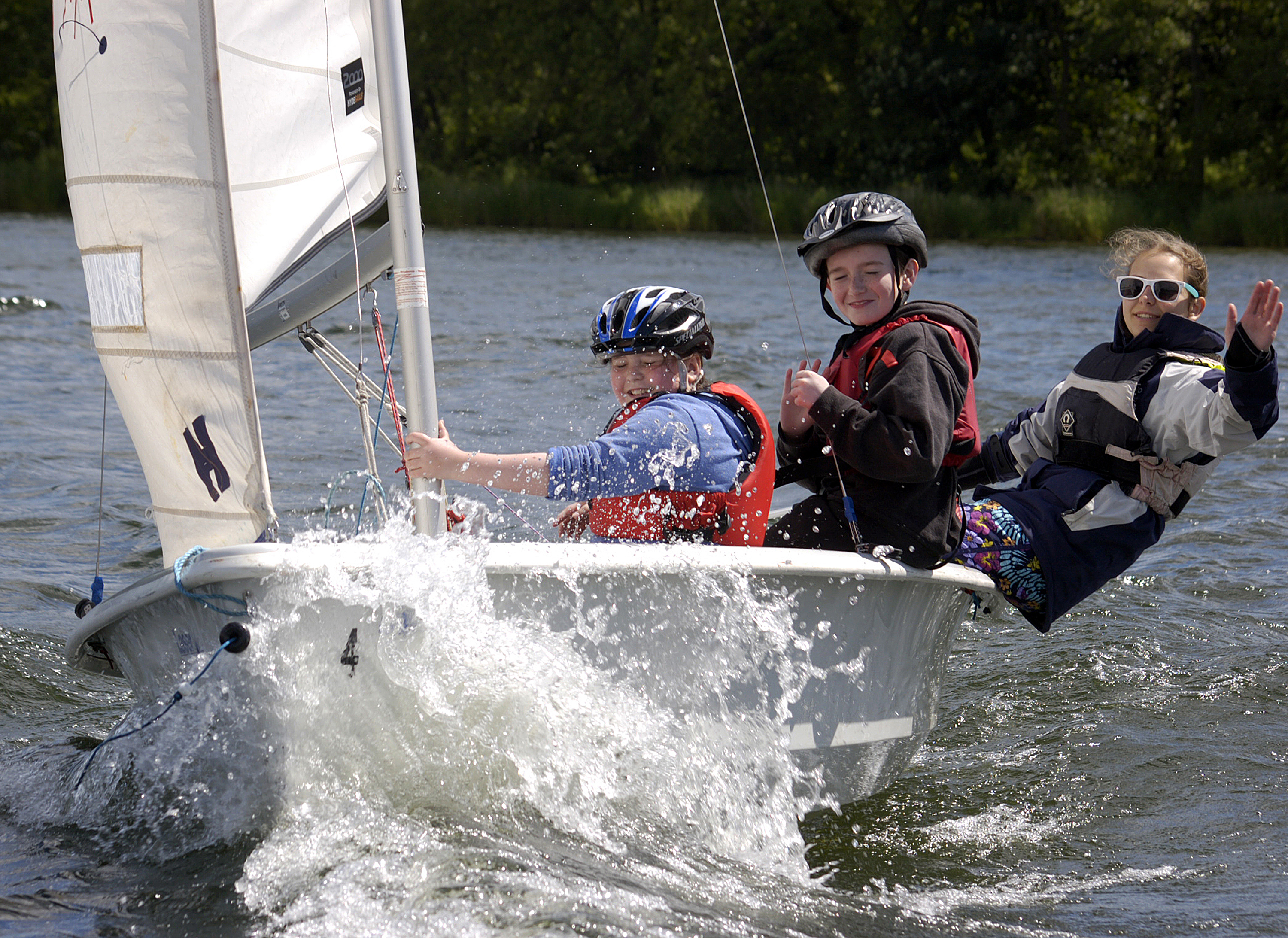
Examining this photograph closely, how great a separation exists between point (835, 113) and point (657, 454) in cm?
3613

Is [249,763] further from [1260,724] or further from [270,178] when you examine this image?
[1260,724]

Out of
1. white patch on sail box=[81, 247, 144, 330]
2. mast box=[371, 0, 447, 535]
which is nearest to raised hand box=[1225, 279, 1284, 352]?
mast box=[371, 0, 447, 535]

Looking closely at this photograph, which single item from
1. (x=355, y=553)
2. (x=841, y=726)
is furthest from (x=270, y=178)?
(x=841, y=726)

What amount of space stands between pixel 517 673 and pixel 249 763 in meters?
0.64

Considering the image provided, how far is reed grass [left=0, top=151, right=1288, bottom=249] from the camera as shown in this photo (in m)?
25.3

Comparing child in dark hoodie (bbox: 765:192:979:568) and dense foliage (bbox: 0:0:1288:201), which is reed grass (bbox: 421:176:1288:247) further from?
child in dark hoodie (bbox: 765:192:979:568)

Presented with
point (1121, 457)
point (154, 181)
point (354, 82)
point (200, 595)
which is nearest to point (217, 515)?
point (200, 595)

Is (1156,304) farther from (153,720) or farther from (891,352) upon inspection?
(153,720)

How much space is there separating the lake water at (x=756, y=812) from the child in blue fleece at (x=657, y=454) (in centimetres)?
62

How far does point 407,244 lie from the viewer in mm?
3213

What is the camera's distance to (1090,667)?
5.13m

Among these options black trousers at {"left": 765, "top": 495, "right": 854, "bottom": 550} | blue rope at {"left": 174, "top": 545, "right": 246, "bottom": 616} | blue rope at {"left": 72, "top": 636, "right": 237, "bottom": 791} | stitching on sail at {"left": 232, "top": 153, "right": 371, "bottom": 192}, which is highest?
stitching on sail at {"left": 232, "top": 153, "right": 371, "bottom": 192}

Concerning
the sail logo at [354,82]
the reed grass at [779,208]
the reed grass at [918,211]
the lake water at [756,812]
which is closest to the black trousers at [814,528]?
the lake water at [756,812]

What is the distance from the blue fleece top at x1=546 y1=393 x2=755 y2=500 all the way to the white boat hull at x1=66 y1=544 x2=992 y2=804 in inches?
6.7
